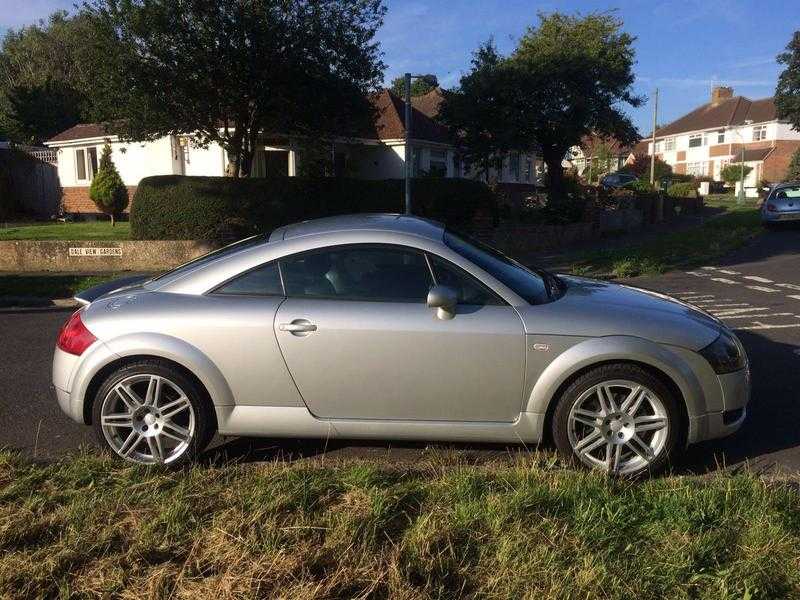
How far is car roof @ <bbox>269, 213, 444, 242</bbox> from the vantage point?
4305 millimetres

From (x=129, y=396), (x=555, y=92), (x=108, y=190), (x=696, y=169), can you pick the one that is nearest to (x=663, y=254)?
(x=555, y=92)

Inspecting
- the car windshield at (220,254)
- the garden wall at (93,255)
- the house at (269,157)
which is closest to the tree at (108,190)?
the house at (269,157)

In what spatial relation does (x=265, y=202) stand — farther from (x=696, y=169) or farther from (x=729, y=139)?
(x=696, y=169)

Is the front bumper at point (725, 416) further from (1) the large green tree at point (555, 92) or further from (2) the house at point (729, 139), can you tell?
(2) the house at point (729, 139)

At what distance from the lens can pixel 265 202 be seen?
50.5ft

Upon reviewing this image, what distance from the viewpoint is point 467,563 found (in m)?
2.93

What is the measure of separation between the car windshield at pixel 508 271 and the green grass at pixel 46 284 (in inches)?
345

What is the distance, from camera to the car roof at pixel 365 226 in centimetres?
430

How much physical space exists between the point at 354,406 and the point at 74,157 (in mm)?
26229

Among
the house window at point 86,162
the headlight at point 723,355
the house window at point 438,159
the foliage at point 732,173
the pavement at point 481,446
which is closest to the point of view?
the headlight at point 723,355

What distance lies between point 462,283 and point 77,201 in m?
25.3

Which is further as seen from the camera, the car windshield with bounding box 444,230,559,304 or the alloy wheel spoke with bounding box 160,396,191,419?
the car windshield with bounding box 444,230,559,304

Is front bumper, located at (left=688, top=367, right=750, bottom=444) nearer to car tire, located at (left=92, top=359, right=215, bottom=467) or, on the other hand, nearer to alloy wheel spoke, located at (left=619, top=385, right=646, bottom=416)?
alloy wheel spoke, located at (left=619, top=385, right=646, bottom=416)

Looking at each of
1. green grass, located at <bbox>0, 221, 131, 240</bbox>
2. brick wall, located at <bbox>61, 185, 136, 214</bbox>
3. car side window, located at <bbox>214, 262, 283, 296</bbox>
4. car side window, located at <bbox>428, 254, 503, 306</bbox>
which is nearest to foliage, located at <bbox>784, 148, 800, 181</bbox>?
→ brick wall, located at <bbox>61, 185, 136, 214</bbox>
